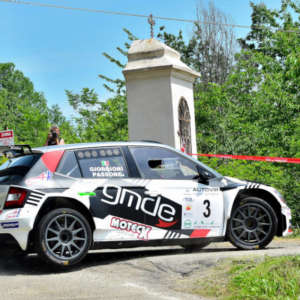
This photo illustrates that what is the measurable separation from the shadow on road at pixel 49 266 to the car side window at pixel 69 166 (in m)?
1.17

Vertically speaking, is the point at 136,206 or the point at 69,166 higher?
the point at 69,166

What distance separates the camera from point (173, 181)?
7.48 m

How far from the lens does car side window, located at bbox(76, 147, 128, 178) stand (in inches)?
281

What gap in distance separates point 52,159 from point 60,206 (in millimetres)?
613

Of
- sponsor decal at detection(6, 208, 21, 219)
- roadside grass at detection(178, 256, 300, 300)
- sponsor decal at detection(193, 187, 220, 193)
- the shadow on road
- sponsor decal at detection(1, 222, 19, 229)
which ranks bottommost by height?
the shadow on road

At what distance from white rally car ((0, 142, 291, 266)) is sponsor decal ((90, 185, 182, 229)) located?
1 centimetres

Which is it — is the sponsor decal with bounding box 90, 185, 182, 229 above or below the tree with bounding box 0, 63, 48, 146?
below

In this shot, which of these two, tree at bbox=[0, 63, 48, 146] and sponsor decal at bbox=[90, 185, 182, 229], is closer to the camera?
sponsor decal at bbox=[90, 185, 182, 229]

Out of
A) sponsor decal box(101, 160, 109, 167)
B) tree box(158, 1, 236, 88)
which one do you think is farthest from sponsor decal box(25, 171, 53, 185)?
tree box(158, 1, 236, 88)

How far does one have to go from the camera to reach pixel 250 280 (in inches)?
203

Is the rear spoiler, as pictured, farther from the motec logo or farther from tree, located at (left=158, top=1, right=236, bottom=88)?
Answer: tree, located at (left=158, top=1, right=236, bottom=88)

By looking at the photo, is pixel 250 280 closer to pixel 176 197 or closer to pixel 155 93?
pixel 176 197

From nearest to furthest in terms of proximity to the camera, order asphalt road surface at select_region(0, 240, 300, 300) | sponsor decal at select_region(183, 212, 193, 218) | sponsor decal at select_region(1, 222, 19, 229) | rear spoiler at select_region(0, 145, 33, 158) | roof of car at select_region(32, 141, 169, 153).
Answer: asphalt road surface at select_region(0, 240, 300, 300), sponsor decal at select_region(1, 222, 19, 229), roof of car at select_region(32, 141, 169, 153), rear spoiler at select_region(0, 145, 33, 158), sponsor decal at select_region(183, 212, 193, 218)

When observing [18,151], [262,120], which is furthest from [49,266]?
[262,120]
